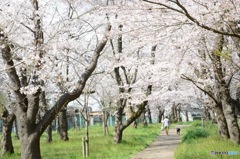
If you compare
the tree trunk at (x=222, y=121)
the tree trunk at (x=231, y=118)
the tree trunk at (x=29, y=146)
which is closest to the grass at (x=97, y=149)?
the tree trunk at (x=29, y=146)

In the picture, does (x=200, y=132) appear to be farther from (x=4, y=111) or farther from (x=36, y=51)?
(x=36, y=51)

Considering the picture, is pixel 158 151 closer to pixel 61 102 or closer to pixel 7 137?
pixel 61 102

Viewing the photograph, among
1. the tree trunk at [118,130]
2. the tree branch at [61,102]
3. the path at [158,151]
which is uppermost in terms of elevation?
the tree branch at [61,102]

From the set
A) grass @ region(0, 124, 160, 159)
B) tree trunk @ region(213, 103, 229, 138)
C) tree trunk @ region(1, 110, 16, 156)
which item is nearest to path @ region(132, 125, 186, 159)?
grass @ region(0, 124, 160, 159)

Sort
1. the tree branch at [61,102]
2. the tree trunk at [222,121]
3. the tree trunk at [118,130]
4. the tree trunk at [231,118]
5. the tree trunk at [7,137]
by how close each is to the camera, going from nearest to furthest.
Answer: the tree branch at [61,102], the tree trunk at [231,118], the tree trunk at [222,121], the tree trunk at [7,137], the tree trunk at [118,130]

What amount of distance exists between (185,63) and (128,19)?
876 centimetres

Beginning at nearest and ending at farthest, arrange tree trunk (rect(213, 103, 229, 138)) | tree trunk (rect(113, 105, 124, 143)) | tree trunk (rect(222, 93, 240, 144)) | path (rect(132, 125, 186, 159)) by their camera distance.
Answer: tree trunk (rect(222, 93, 240, 144)) → path (rect(132, 125, 186, 159)) → tree trunk (rect(213, 103, 229, 138)) → tree trunk (rect(113, 105, 124, 143))

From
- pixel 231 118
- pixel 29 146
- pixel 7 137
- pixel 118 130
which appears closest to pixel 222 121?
pixel 231 118

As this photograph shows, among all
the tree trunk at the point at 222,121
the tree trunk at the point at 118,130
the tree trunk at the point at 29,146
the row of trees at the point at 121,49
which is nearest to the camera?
the row of trees at the point at 121,49

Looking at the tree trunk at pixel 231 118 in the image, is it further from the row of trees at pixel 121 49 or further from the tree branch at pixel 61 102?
the tree branch at pixel 61 102

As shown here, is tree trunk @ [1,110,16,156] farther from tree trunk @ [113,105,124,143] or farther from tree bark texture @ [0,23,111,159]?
tree bark texture @ [0,23,111,159]

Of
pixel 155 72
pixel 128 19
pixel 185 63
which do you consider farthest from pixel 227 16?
pixel 155 72

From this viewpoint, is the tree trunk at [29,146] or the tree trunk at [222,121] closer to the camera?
the tree trunk at [29,146]

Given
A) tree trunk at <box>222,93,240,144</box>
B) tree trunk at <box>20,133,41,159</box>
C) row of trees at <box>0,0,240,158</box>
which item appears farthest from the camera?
tree trunk at <box>222,93,240,144</box>
